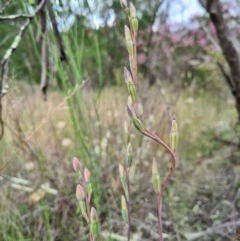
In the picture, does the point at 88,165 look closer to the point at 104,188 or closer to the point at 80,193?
the point at 104,188

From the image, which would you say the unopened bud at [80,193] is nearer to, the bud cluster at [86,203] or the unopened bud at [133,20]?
the bud cluster at [86,203]

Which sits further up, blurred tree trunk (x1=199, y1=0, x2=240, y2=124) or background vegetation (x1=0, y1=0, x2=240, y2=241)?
blurred tree trunk (x1=199, y1=0, x2=240, y2=124)

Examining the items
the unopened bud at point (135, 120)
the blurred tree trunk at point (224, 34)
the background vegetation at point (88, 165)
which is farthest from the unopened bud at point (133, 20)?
the blurred tree trunk at point (224, 34)

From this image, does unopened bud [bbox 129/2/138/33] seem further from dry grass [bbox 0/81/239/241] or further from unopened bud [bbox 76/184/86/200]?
dry grass [bbox 0/81/239/241]

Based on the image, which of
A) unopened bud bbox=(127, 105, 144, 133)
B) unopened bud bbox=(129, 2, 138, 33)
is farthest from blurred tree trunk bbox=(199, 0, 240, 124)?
unopened bud bbox=(127, 105, 144, 133)

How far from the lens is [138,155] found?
7.98ft

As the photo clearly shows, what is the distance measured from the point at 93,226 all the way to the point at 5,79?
0.64 m

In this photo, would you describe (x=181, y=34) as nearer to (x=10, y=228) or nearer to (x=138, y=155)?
(x=138, y=155)

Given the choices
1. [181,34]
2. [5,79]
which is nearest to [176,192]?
[5,79]

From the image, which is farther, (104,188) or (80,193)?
(104,188)

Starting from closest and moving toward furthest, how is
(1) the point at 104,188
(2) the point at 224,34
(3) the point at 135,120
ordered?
1. (3) the point at 135,120
2. (2) the point at 224,34
3. (1) the point at 104,188

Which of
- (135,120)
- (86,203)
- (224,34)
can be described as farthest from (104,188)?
(135,120)

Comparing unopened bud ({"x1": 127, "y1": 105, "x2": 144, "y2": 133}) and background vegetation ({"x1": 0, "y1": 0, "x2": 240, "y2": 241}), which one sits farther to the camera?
background vegetation ({"x1": 0, "y1": 0, "x2": 240, "y2": 241})

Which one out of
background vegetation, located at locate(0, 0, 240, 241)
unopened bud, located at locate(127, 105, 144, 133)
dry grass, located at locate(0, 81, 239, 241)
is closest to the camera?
unopened bud, located at locate(127, 105, 144, 133)
